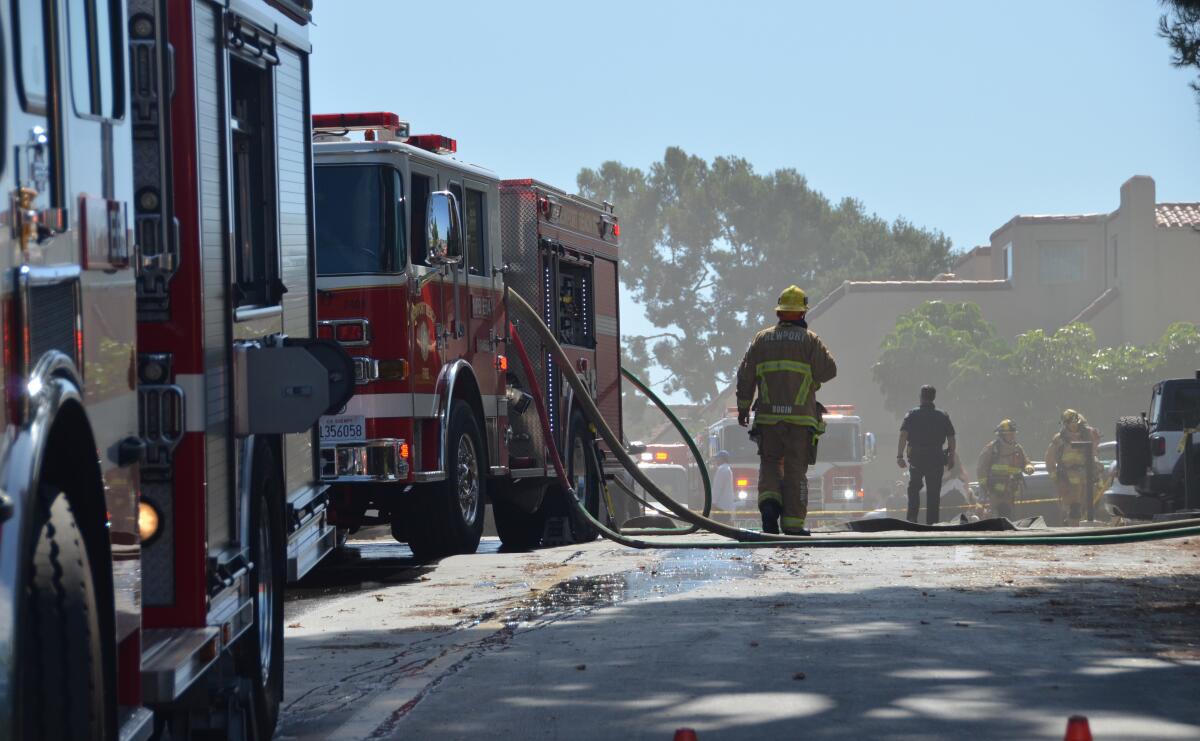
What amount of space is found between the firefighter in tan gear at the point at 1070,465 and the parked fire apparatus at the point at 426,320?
1254 centimetres

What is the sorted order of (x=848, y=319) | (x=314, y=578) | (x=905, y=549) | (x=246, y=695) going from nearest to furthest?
A: (x=246, y=695) → (x=314, y=578) → (x=905, y=549) → (x=848, y=319)

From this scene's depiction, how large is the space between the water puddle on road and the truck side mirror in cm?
225

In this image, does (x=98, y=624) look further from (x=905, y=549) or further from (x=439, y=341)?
(x=905, y=549)

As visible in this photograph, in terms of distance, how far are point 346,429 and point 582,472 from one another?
4636 mm

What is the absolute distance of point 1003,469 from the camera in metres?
26.0

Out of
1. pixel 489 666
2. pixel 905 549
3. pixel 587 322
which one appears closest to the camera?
pixel 489 666

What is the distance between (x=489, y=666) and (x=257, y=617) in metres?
1.60

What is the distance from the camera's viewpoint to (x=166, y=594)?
4.86 meters

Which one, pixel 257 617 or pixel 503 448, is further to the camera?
pixel 503 448

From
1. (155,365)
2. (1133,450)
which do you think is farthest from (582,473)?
(155,365)

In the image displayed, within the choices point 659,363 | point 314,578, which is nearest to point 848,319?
point 659,363

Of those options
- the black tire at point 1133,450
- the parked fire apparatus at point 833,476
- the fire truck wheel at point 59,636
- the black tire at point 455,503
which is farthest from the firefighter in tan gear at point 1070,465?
the fire truck wheel at point 59,636

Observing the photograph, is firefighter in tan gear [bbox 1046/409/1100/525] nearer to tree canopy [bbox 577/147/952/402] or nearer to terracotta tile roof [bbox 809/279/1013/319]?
terracotta tile roof [bbox 809/279/1013/319]

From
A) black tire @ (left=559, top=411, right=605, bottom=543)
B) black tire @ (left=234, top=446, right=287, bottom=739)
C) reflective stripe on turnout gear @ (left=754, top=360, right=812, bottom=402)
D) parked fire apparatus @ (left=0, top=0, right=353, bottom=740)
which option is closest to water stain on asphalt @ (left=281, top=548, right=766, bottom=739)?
black tire @ (left=234, top=446, right=287, bottom=739)
